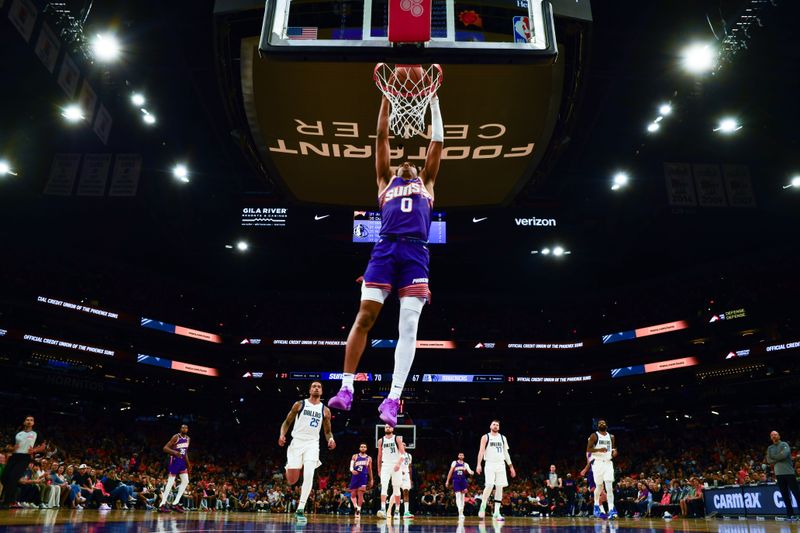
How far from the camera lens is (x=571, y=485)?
86.6 feet

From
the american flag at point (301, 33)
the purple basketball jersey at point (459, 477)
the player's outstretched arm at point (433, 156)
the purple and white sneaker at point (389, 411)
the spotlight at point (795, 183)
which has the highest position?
the spotlight at point (795, 183)

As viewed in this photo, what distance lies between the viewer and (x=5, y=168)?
2303 cm

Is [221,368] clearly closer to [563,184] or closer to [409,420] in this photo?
[409,420]

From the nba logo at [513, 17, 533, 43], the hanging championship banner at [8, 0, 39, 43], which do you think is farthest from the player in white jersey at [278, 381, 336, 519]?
the hanging championship banner at [8, 0, 39, 43]

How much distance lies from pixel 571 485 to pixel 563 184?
1352cm

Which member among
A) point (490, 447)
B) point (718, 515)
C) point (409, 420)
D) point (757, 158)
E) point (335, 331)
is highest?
point (757, 158)

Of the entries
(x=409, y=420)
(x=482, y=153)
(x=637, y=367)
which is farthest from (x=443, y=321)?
(x=482, y=153)

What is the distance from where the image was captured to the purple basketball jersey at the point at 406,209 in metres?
5.45

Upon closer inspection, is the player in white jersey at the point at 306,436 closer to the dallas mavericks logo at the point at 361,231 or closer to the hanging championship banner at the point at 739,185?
the dallas mavericks logo at the point at 361,231

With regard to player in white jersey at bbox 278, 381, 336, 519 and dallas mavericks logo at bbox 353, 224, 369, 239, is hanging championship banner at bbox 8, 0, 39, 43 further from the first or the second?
dallas mavericks logo at bbox 353, 224, 369, 239

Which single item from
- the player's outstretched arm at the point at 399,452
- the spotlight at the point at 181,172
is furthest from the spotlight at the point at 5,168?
the player's outstretched arm at the point at 399,452

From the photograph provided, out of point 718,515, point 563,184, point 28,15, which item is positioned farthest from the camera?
point 563,184

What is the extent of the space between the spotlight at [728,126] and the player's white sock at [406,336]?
65.3ft

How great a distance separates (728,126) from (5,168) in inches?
1082
